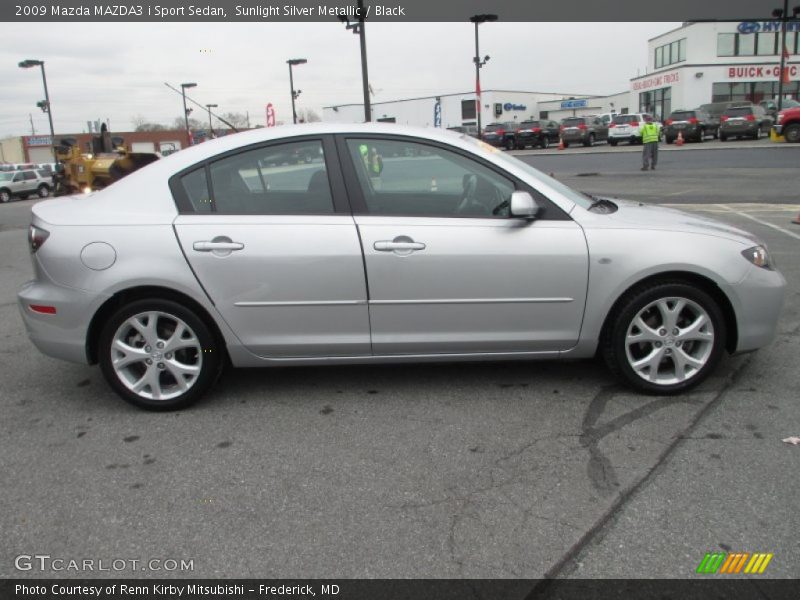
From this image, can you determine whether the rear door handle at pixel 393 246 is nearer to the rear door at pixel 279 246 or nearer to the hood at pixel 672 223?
the rear door at pixel 279 246

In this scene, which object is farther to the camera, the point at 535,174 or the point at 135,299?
the point at 535,174

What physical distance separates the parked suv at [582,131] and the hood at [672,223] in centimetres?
3723

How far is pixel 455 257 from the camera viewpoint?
370 cm

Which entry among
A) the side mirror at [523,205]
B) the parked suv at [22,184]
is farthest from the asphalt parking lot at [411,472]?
the parked suv at [22,184]

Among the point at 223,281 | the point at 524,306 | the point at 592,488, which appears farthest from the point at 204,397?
the point at 592,488

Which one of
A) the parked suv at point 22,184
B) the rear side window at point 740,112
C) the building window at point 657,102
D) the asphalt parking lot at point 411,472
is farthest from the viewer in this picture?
the building window at point 657,102

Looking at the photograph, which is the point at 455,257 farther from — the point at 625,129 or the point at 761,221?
the point at 625,129

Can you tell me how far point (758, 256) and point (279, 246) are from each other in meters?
2.74

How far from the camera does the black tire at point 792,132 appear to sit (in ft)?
93.3

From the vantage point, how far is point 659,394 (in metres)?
3.91

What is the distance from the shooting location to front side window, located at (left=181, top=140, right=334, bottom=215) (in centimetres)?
382

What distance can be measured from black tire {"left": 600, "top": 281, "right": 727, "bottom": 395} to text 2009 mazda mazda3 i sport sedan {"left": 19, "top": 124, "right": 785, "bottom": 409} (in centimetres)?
1

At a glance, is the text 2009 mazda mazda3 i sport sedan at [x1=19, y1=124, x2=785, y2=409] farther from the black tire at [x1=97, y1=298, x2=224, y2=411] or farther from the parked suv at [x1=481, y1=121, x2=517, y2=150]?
the parked suv at [x1=481, y1=121, x2=517, y2=150]

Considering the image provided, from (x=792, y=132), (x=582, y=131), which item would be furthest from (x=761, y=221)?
(x=582, y=131)
